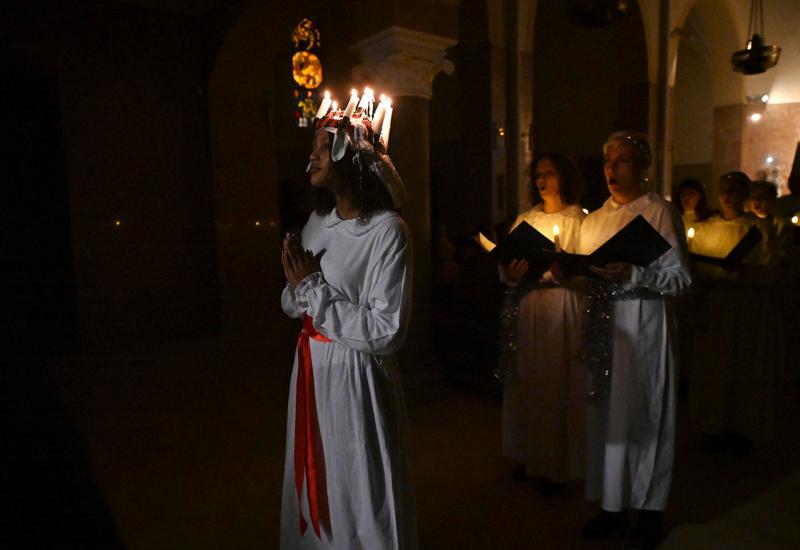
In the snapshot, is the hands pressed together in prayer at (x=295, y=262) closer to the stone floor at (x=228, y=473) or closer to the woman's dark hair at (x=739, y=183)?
the stone floor at (x=228, y=473)

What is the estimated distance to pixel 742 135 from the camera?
40.8ft

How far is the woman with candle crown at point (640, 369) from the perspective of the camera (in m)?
2.56

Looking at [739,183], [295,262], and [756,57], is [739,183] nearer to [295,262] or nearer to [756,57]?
[295,262]

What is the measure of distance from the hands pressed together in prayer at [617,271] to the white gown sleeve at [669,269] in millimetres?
23

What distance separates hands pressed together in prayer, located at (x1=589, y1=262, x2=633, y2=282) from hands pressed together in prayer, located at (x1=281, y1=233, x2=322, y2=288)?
1.38 metres

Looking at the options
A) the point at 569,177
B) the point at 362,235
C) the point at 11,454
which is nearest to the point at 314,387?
the point at 362,235

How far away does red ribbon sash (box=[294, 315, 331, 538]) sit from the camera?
197 cm

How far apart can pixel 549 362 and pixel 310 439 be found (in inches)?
64.4

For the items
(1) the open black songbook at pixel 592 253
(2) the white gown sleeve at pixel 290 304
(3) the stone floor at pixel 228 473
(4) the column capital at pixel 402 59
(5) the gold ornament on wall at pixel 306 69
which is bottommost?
(3) the stone floor at pixel 228 473

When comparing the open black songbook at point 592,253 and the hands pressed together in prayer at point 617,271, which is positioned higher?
the open black songbook at point 592,253

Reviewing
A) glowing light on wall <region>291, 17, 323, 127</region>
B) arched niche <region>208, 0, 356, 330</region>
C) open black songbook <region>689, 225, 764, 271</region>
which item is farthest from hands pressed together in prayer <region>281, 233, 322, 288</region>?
glowing light on wall <region>291, 17, 323, 127</region>

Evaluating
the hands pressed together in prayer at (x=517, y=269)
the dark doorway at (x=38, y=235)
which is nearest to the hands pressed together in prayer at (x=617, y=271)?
the hands pressed together in prayer at (x=517, y=269)

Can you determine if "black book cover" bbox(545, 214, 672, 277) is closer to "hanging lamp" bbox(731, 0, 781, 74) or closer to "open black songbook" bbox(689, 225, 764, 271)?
"open black songbook" bbox(689, 225, 764, 271)

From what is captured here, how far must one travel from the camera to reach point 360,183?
1939 millimetres
